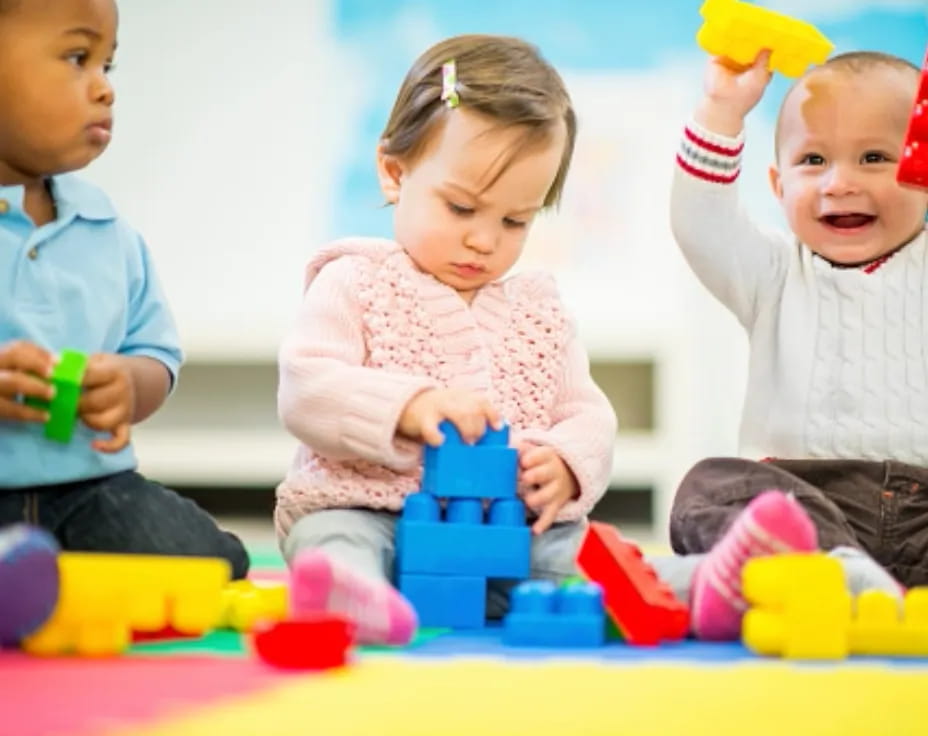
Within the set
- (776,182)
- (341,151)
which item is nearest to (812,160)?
(776,182)

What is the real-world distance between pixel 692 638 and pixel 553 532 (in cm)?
26

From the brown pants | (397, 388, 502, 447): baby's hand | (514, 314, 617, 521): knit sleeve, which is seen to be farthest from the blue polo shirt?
the brown pants

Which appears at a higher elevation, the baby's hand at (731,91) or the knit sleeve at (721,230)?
the baby's hand at (731,91)

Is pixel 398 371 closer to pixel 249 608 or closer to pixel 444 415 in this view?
pixel 444 415

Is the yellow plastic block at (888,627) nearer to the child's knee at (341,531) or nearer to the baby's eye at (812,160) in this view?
the child's knee at (341,531)

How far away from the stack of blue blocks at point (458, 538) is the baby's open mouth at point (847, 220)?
1.78ft

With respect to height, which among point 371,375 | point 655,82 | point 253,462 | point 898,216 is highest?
point 655,82

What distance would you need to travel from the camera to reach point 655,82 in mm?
3010

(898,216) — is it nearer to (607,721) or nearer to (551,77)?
(551,77)

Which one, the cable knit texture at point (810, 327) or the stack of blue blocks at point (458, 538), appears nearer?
the stack of blue blocks at point (458, 538)

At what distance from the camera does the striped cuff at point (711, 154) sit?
144cm

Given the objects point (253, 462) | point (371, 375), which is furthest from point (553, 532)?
point (253, 462)

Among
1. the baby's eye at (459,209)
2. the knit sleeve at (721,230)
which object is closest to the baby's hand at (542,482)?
the baby's eye at (459,209)

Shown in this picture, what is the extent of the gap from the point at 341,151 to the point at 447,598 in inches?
79.2
